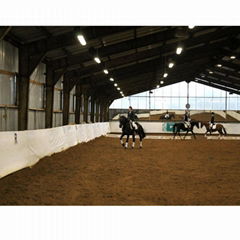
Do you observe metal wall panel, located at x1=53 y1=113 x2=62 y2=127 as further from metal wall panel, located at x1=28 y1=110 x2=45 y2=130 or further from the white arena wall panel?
the white arena wall panel

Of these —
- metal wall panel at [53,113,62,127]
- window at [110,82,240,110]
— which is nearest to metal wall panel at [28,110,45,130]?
metal wall panel at [53,113,62,127]

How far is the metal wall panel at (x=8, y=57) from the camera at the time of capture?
11689 mm

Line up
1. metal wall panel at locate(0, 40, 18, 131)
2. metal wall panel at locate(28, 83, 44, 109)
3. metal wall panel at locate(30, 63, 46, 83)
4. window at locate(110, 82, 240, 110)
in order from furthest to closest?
window at locate(110, 82, 240, 110) → metal wall panel at locate(30, 63, 46, 83) → metal wall panel at locate(28, 83, 44, 109) → metal wall panel at locate(0, 40, 18, 131)

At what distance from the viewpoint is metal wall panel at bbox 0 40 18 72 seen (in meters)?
11.7

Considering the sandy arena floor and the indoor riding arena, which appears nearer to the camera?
the sandy arena floor

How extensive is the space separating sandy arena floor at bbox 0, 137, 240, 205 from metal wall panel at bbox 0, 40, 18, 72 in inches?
138

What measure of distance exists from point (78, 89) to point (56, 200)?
1733 cm

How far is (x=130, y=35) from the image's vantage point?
15.6 meters

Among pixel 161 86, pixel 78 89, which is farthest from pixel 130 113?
pixel 161 86

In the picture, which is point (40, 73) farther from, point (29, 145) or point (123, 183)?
point (123, 183)

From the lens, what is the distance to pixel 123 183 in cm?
784

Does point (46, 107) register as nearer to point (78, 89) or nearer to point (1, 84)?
point (1, 84)

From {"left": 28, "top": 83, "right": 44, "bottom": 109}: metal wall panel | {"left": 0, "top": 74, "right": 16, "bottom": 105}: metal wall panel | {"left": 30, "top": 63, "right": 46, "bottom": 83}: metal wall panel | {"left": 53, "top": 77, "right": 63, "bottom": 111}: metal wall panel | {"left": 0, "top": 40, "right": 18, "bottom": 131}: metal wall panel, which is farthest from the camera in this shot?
{"left": 53, "top": 77, "right": 63, "bottom": 111}: metal wall panel

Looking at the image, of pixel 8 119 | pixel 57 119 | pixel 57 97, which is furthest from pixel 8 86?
pixel 57 119
